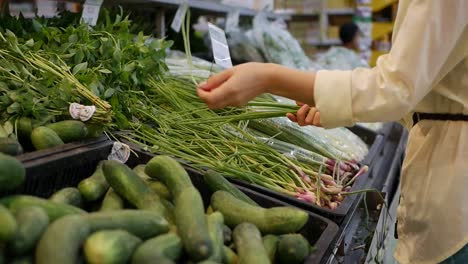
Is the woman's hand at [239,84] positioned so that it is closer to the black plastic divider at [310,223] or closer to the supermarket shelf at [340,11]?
the black plastic divider at [310,223]

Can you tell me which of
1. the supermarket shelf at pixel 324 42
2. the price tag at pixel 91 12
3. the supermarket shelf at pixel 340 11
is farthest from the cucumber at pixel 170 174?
the supermarket shelf at pixel 340 11

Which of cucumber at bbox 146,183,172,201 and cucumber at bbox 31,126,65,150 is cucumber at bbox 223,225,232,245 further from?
cucumber at bbox 31,126,65,150

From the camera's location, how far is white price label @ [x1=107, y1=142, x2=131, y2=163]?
1.34 metres

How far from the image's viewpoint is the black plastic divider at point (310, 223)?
1.04 m

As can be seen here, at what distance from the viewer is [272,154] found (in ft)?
5.35

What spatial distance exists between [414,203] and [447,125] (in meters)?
0.23

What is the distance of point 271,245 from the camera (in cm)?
99

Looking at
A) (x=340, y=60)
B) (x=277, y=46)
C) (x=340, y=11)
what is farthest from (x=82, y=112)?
(x=340, y=11)

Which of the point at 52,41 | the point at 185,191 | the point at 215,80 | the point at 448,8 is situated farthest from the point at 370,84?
the point at 52,41

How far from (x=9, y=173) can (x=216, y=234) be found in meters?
0.40

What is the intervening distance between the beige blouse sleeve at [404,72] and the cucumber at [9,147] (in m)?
0.68

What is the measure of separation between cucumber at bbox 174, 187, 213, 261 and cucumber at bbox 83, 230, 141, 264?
10 cm

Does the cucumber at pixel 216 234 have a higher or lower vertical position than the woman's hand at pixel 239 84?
lower

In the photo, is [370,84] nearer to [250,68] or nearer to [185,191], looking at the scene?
[250,68]
